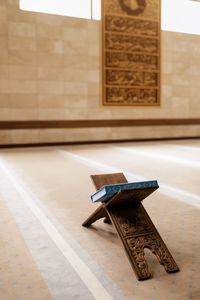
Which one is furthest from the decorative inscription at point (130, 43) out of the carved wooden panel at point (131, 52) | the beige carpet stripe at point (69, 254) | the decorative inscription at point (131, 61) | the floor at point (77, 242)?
the beige carpet stripe at point (69, 254)

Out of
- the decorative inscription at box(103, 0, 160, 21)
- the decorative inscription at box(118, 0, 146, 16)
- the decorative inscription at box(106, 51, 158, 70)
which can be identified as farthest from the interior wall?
the decorative inscription at box(118, 0, 146, 16)

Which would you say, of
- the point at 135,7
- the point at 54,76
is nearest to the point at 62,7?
the point at 54,76

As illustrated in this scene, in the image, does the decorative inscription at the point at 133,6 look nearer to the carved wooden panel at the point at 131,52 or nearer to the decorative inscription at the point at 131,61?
the carved wooden panel at the point at 131,52

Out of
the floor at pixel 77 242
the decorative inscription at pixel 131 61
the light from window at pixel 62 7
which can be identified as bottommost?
the floor at pixel 77 242

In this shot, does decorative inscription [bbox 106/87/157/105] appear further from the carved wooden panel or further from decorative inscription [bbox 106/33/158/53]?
decorative inscription [bbox 106/33/158/53]

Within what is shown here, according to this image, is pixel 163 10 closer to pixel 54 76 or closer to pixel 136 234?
pixel 54 76

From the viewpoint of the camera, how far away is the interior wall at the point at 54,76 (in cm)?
855

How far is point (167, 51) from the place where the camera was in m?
10.3

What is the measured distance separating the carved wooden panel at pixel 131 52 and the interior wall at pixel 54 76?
0.25 m

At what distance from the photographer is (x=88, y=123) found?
9.45 m

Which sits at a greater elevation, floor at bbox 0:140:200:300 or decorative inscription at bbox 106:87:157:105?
decorative inscription at bbox 106:87:157:105

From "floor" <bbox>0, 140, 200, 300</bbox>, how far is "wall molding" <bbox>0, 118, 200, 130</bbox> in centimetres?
398

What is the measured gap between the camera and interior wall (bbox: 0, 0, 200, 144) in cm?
855

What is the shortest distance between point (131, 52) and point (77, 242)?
8.29 metres
